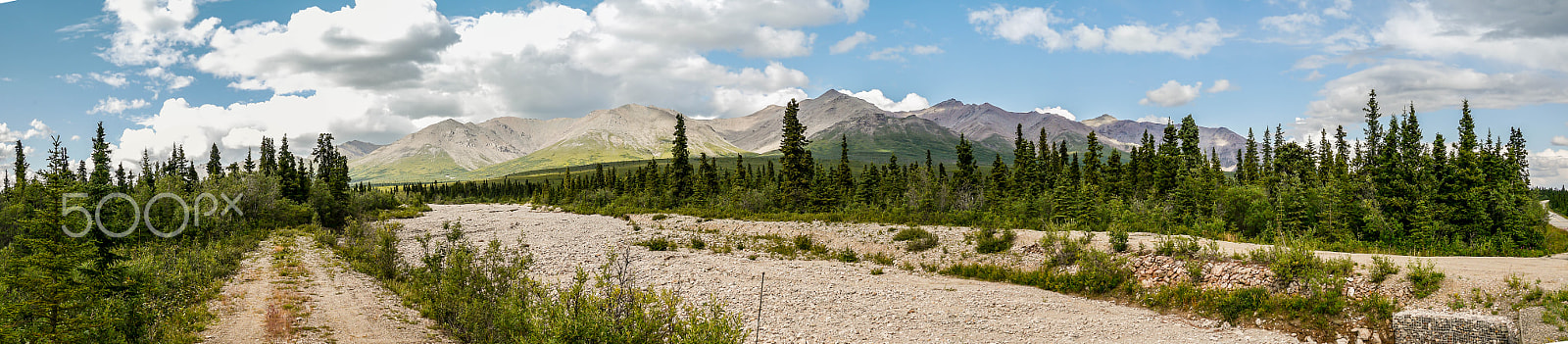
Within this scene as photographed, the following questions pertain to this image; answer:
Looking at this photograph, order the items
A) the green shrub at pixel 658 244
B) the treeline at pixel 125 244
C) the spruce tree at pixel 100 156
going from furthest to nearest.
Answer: the spruce tree at pixel 100 156, the green shrub at pixel 658 244, the treeline at pixel 125 244

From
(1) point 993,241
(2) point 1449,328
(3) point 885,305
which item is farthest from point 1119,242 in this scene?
(2) point 1449,328

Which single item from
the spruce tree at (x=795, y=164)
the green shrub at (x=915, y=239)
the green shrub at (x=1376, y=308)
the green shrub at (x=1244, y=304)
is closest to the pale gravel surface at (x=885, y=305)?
the green shrub at (x=1244, y=304)

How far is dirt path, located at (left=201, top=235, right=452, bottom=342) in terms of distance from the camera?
17.5 m

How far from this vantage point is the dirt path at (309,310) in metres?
17.5

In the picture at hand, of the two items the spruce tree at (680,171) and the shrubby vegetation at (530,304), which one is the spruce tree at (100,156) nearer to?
the shrubby vegetation at (530,304)

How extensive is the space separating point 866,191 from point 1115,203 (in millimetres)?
25110

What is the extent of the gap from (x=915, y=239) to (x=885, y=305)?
12.4 metres

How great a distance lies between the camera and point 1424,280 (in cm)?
1593

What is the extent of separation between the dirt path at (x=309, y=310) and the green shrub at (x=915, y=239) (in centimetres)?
2177

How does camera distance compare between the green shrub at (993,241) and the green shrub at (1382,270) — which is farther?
the green shrub at (993,241)

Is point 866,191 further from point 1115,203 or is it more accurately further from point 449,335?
point 449,335

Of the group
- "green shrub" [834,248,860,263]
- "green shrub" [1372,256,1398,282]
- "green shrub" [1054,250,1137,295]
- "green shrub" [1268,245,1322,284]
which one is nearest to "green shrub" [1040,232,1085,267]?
"green shrub" [1054,250,1137,295]

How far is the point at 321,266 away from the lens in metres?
30.5

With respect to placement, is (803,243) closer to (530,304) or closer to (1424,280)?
(530,304)
